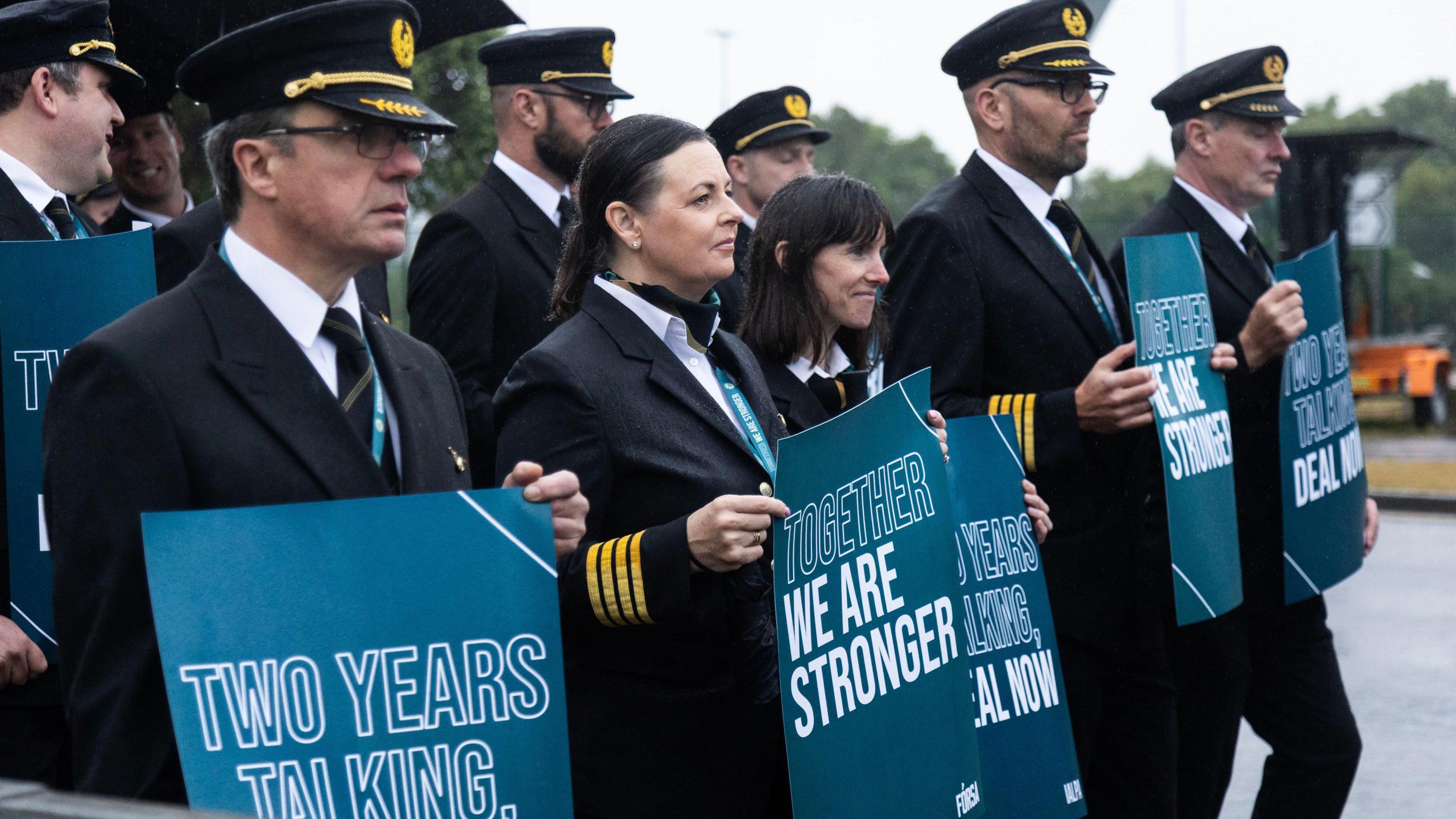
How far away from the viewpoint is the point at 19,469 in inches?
107

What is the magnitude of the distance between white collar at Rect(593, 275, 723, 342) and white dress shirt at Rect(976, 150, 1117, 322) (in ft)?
4.60

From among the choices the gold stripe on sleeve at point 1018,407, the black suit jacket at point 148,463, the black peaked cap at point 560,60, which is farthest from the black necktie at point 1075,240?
the black suit jacket at point 148,463

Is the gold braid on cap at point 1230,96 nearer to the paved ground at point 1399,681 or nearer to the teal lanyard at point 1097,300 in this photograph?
the teal lanyard at point 1097,300

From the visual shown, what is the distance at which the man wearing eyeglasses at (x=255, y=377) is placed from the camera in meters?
1.94

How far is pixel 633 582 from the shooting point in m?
2.57

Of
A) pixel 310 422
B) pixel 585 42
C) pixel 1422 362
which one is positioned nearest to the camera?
pixel 310 422

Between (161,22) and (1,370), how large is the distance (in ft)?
6.41

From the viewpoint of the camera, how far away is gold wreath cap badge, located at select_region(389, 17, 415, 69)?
2.24 meters

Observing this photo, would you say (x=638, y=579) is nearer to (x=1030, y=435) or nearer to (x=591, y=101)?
(x=1030, y=435)

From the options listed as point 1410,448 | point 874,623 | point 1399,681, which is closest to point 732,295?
point 874,623

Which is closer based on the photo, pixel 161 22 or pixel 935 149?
pixel 161 22

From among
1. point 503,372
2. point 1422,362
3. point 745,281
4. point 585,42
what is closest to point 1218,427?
point 745,281

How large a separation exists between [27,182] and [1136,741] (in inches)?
111

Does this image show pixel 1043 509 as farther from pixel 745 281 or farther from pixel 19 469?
pixel 19 469
